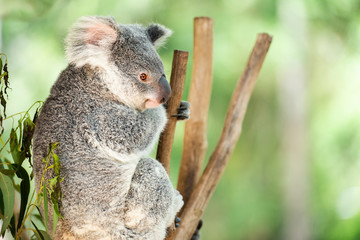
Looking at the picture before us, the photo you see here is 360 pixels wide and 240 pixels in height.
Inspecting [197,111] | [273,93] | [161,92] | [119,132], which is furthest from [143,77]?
[273,93]

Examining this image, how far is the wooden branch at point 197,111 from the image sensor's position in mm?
2854

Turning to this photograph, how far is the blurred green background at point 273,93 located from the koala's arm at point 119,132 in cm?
467

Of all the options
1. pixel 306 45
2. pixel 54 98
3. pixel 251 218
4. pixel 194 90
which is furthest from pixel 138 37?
pixel 251 218

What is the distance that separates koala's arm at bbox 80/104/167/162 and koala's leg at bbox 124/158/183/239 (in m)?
0.09

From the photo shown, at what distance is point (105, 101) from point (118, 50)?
0.81 ft

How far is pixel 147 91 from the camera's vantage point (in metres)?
2.19

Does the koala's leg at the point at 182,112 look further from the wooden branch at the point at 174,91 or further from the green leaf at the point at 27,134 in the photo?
the green leaf at the point at 27,134

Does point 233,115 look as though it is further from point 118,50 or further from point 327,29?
point 327,29

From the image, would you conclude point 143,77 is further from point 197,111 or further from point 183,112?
point 197,111

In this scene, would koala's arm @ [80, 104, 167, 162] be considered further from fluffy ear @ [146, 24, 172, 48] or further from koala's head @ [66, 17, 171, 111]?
fluffy ear @ [146, 24, 172, 48]

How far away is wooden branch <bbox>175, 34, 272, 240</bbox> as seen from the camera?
2.63 m

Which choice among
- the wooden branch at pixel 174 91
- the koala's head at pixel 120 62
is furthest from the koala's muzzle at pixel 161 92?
the wooden branch at pixel 174 91

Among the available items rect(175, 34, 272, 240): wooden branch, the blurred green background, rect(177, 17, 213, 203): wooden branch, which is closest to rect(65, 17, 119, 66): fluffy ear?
rect(177, 17, 213, 203): wooden branch

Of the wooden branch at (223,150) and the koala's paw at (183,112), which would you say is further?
Result: the wooden branch at (223,150)
